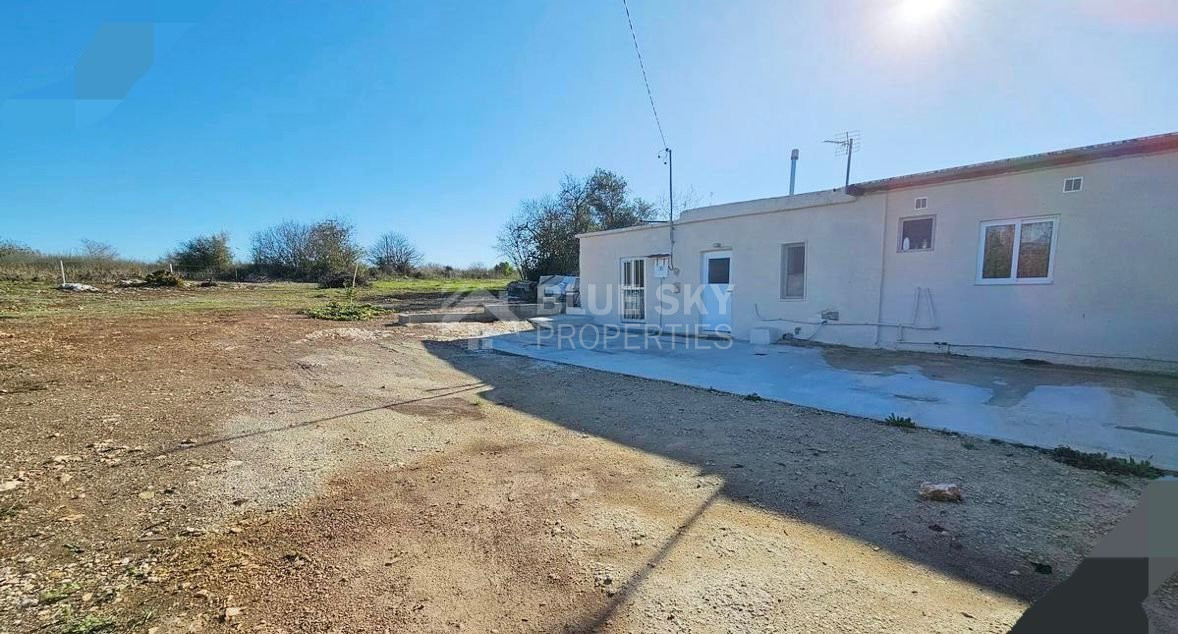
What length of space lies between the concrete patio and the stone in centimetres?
147

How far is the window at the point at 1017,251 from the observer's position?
6.36 m

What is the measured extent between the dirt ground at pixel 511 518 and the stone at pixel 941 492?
0.26 ft

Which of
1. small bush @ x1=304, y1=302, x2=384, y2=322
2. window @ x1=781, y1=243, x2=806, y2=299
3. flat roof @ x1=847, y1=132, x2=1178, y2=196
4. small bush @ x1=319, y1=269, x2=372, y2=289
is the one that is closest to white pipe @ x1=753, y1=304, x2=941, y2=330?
window @ x1=781, y1=243, x2=806, y2=299

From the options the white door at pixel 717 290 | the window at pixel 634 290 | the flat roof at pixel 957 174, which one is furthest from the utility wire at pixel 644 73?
the window at pixel 634 290

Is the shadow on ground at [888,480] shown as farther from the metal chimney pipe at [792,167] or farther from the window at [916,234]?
the metal chimney pipe at [792,167]

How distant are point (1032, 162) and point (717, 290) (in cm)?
526

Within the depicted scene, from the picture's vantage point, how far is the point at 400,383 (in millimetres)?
6055

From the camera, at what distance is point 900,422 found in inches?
162

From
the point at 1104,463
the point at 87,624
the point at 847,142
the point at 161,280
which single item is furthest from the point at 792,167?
the point at 161,280

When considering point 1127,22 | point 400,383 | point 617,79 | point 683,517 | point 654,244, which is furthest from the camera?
point 654,244

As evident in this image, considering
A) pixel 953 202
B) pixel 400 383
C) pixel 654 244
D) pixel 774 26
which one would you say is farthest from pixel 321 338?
pixel 953 202

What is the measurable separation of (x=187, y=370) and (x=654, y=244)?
9.09m

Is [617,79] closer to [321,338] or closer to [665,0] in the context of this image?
[665,0]

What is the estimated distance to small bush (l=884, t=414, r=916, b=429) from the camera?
4074 millimetres
